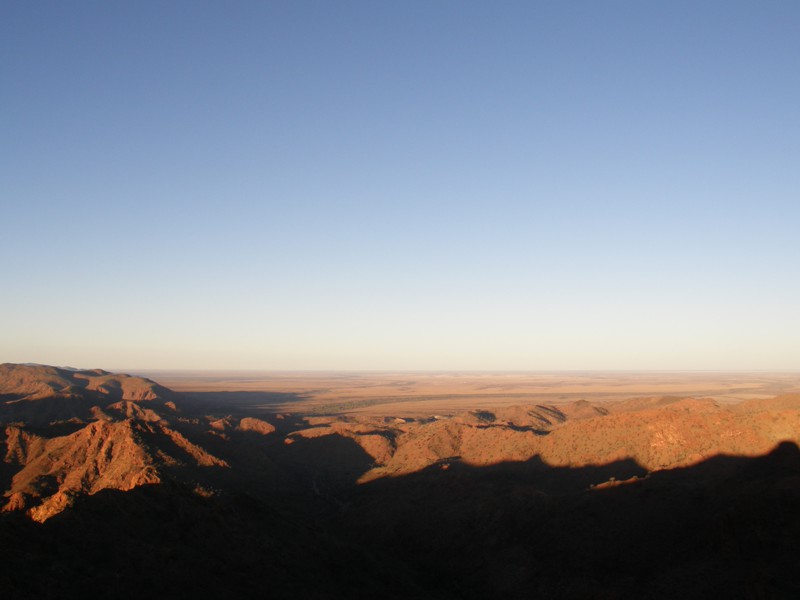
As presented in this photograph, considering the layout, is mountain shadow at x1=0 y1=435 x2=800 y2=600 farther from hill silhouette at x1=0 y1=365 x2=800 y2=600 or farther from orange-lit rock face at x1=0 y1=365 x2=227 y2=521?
orange-lit rock face at x1=0 y1=365 x2=227 y2=521

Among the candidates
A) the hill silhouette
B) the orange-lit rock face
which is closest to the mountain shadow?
the hill silhouette

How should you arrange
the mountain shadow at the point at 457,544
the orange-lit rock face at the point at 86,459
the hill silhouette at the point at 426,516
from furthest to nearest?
the orange-lit rock face at the point at 86,459 → the hill silhouette at the point at 426,516 → the mountain shadow at the point at 457,544

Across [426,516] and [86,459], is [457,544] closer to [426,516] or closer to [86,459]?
[426,516]

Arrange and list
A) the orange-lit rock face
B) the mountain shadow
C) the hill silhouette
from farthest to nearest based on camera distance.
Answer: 1. the orange-lit rock face
2. the hill silhouette
3. the mountain shadow

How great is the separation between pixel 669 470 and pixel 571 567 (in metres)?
16.5

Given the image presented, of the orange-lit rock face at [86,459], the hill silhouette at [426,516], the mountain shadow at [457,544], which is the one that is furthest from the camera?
the orange-lit rock face at [86,459]

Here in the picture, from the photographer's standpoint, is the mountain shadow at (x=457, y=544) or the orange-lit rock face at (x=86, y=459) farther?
the orange-lit rock face at (x=86, y=459)

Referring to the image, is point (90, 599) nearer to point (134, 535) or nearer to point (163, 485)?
point (134, 535)

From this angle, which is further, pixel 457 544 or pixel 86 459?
pixel 86 459

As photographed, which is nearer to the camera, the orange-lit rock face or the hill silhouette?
the hill silhouette

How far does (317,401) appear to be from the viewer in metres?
185

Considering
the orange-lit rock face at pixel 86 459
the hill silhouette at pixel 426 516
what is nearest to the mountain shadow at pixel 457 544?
the hill silhouette at pixel 426 516

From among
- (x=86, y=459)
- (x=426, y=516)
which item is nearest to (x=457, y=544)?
(x=426, y=516)

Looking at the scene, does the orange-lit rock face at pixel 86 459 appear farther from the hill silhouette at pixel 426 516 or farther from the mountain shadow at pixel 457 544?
the mountain shadow at pixel 457 544
